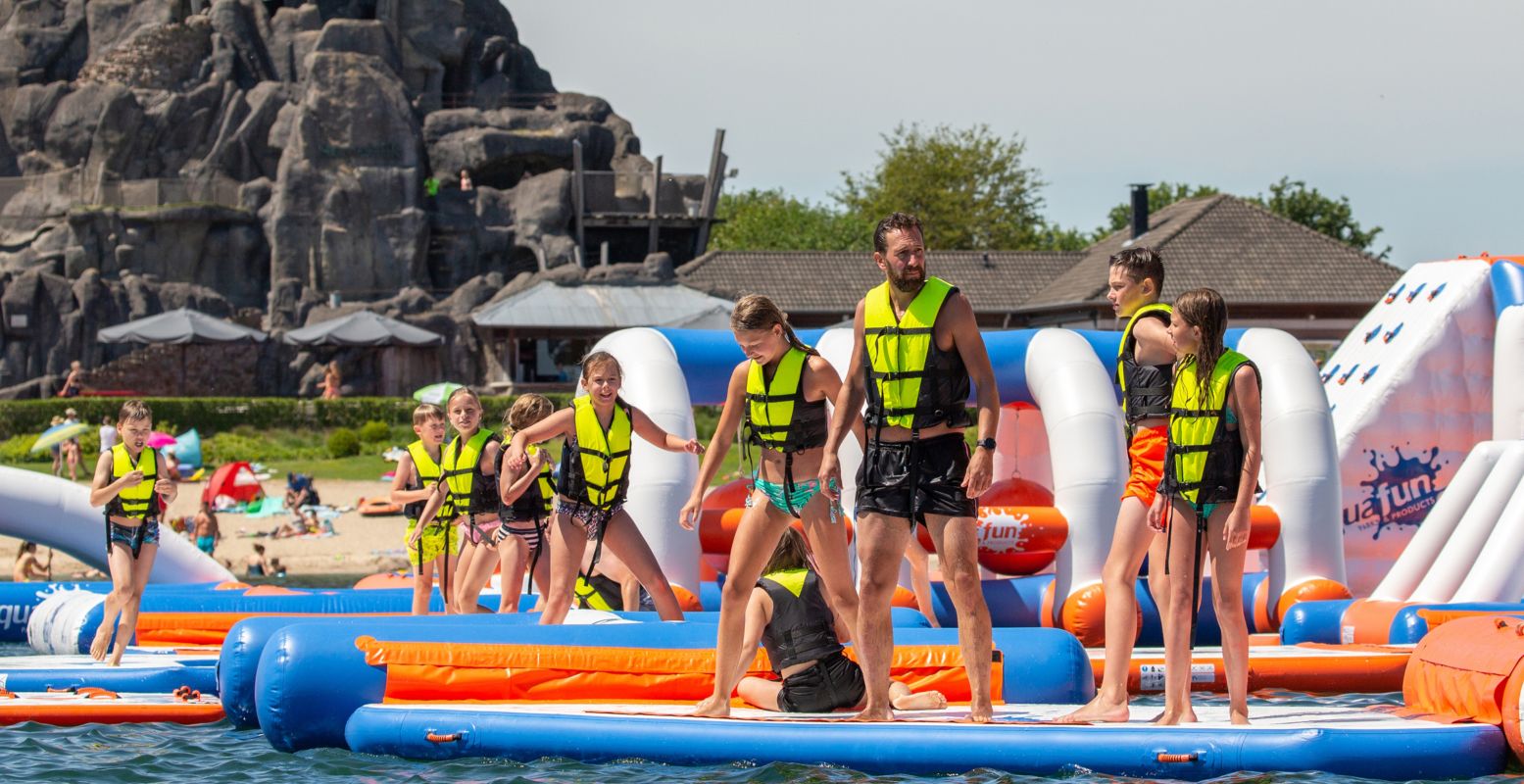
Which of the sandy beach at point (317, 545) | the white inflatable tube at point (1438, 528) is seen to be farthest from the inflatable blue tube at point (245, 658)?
the sandy beach at point (317, 545)

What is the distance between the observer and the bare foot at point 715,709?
7.51 meters

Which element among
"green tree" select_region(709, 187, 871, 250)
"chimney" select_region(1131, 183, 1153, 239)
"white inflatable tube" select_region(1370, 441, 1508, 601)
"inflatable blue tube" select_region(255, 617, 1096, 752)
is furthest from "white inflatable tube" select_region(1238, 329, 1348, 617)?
"green tree" select_region(709, 187, 871, 250)

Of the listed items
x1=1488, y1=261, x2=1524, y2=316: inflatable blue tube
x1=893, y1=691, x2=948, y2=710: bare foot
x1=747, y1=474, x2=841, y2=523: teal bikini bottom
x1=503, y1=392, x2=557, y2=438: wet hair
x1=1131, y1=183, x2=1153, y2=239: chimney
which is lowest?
x1=893, y1=691, x2=948, y2=710: bare foot

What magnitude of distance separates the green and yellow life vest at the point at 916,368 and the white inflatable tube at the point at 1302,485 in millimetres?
6101

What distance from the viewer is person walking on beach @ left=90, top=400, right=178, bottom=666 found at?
33.6 ft

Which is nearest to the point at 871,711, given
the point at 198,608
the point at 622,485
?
the point at 622,485

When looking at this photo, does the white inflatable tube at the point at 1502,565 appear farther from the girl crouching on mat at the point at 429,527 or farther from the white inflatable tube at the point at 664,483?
the girl crouching on mat at the point at 429,527

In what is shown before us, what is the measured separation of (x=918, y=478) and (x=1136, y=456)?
109cm

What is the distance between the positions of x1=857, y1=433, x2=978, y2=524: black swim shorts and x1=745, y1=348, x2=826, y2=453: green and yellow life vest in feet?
1.47

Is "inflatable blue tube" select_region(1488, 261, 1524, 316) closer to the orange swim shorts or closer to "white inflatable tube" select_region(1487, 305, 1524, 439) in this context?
"white inflatable tube" select_region(1487, 305, 1524, 439)

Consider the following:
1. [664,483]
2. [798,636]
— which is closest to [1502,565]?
[664,483]

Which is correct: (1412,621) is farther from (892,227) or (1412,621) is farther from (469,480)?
(469,480)

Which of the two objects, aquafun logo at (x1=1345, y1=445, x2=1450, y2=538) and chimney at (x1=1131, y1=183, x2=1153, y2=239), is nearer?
aquafun logo at (x1=1345, y1=445, x2=1450, y2=538)

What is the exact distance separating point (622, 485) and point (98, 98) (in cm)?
3973
